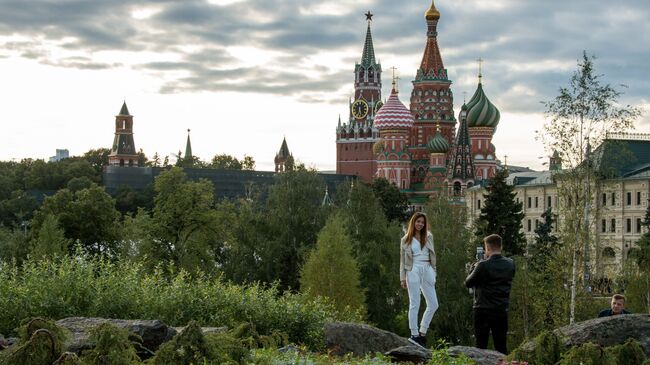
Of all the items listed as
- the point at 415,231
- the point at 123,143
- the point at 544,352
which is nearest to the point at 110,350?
the point at 544,352

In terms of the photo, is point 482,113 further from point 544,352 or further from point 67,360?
point 67,360

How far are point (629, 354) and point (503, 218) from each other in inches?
1857

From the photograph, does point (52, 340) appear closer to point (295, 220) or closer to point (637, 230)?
point (295, 220)

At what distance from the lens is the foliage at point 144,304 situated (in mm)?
18875

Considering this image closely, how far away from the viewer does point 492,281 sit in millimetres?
14133

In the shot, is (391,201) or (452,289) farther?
(391,201)

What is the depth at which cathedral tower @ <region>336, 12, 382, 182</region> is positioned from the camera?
549ft

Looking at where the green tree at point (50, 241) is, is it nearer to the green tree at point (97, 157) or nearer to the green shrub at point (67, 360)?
the green shrub at point (67, 360)

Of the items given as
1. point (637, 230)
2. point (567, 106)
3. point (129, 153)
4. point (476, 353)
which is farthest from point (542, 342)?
point (129, 153)

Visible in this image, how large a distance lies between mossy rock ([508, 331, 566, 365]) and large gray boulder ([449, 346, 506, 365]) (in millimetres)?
508

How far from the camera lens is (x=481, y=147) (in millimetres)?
126188

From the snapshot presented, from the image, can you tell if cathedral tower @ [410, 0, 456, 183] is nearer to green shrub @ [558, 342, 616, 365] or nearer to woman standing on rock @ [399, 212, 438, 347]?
woman standing on rock @ [399, 212, 438, 347]

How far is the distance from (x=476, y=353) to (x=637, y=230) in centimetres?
6983

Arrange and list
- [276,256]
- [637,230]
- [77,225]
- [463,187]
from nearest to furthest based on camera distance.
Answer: [276,256]
[77,225]
[637,230]
[463,187]
